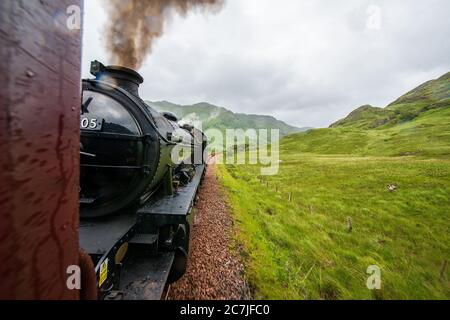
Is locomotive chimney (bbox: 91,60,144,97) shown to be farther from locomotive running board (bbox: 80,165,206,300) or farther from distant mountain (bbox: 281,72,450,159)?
distant mountain (bbox: 281,72,450,159)

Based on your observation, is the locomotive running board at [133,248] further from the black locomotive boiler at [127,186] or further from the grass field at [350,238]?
the grass field at [350,238]

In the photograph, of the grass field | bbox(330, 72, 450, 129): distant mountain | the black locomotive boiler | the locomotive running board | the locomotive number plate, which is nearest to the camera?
the locomotive running board

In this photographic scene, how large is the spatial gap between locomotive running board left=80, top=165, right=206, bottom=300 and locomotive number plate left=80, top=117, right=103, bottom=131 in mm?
1590

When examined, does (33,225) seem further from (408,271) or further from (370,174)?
(370,174)

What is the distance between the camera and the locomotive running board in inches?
118

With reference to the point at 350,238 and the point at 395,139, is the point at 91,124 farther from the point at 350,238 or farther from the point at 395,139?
the point at 395,139

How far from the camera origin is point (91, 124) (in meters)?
3.98

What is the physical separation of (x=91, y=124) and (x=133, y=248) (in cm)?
220

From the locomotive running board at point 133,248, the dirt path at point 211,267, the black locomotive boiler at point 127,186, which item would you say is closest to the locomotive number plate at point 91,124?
the black locomotive boiler at point 127,186

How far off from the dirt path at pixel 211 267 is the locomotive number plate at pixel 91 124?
325 cm

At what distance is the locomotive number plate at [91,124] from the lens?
12.9 ft

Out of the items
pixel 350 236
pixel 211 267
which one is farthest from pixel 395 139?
pixel 211 267

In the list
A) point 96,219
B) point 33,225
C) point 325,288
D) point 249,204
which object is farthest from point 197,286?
point 249,204

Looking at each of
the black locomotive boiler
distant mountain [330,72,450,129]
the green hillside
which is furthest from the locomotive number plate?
distant mountain [330,72,450,129]
